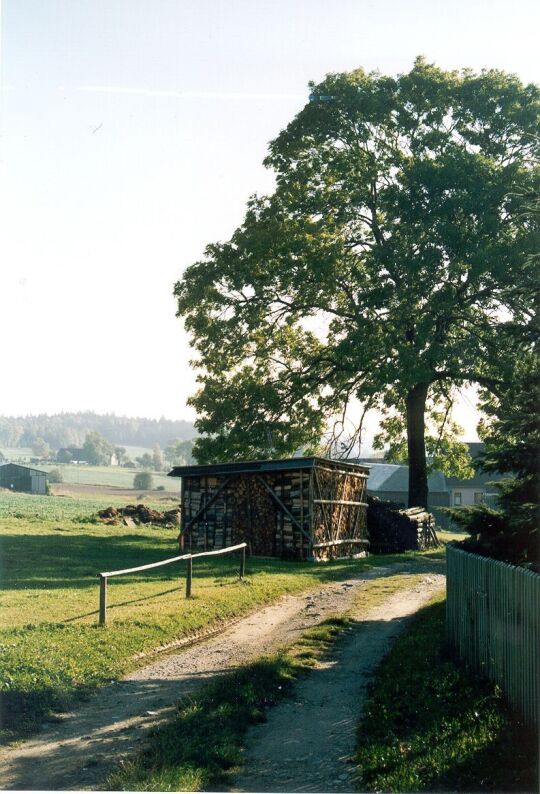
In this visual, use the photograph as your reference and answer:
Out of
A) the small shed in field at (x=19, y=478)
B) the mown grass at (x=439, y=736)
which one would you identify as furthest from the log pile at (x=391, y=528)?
the small shed in field at (x=19, y=478)

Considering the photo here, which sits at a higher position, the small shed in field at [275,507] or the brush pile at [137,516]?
the small shed in field at [275,507]

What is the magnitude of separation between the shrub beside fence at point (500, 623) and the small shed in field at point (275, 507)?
1482cm

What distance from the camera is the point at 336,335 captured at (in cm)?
3450

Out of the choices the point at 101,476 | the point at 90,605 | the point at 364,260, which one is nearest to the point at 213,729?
the point at 90,605

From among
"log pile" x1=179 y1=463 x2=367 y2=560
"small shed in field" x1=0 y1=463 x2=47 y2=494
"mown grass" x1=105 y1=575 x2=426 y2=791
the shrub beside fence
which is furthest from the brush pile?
"small shed in field" x1=0 y1=463 x2=47 y2=494

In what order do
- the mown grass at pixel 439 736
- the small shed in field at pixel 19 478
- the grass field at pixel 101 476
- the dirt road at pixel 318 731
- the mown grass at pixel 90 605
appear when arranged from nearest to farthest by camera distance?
the mown grass at pixel 439 736 < the dirt road at pixel 318 731 < the mown grass at pixel 90 605 < the small shed in field at pixel 19 478 < the grass field at pixel 101 476

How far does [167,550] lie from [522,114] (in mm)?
21817

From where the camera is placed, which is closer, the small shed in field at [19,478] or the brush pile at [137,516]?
the brush pile at [137,516]

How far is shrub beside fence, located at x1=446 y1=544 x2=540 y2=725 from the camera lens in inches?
359

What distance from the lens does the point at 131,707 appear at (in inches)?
400

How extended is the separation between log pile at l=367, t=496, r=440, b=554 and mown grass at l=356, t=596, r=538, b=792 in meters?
22.6

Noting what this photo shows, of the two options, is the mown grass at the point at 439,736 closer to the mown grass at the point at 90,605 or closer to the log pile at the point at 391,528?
the mown grass at the point at 90,605

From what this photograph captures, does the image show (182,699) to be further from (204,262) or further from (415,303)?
(204,262)

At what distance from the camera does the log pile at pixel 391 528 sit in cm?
3491
